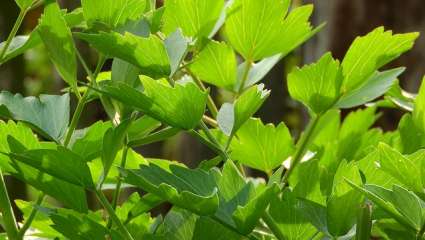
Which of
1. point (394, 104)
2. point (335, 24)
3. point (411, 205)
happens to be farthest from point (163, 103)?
point (335, 24)

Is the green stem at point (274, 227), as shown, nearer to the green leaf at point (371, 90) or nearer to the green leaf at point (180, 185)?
the green leaf at point (180, 185)

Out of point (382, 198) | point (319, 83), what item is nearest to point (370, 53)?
point (319, 83)

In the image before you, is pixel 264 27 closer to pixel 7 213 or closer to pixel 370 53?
pixel 370 53

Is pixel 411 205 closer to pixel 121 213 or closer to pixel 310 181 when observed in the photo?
pixel 310 181

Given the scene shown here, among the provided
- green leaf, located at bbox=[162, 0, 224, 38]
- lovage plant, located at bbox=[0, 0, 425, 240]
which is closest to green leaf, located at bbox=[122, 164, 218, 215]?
lovage plant, located at bbox=[0, 0, 425, 240]

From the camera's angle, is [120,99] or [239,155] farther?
[239,155]

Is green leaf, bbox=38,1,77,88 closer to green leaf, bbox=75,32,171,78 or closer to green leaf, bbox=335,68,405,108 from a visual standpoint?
green leaf, bbox=75,32,171,78
